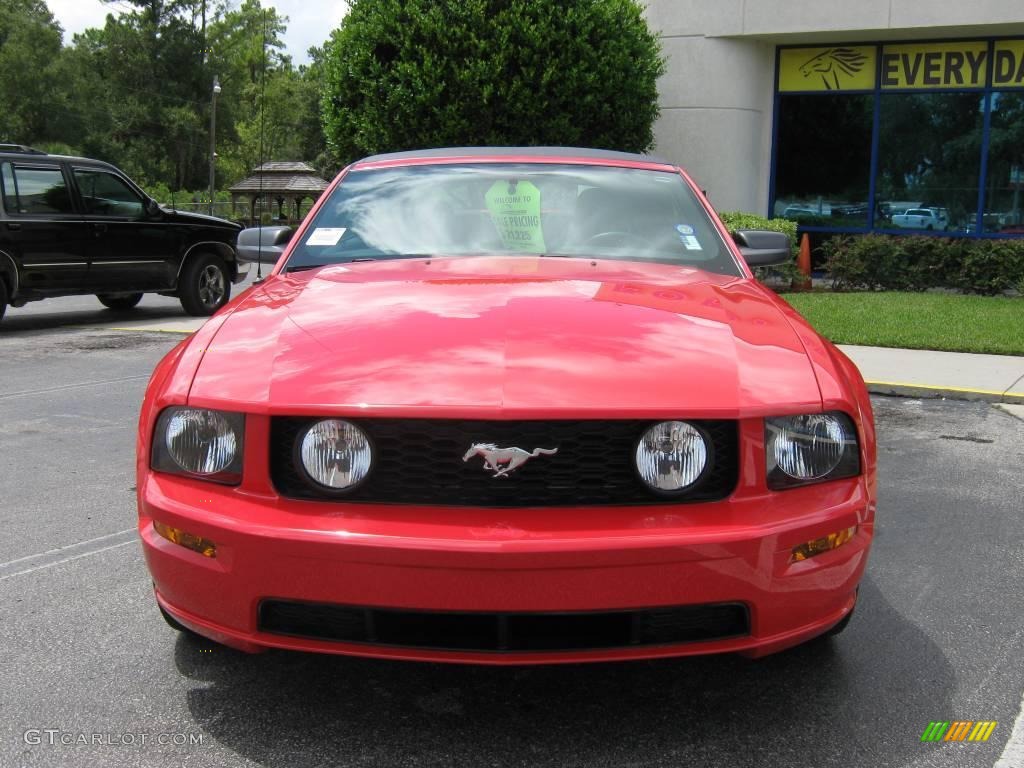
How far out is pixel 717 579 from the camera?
2352 mm

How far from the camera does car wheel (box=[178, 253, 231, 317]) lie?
1274 centimetres

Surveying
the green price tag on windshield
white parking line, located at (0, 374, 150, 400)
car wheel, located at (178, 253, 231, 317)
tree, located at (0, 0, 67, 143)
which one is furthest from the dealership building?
tree, located at (0, 0, 67, 143)

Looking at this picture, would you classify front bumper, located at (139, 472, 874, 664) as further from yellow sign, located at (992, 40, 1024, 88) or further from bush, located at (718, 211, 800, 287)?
yellow sign, located at (992, 40, 1024, 88)

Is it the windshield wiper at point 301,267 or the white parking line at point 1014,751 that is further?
the windshield wiper at point 301,267

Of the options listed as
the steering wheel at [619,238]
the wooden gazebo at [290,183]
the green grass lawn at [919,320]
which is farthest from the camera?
the wooden gazebo at [290,183]

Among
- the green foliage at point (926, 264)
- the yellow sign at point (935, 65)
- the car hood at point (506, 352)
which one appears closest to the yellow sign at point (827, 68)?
the yellow sign at point (935, 65)

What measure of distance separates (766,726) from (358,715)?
1046 millimetres

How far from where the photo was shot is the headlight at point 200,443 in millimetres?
2537

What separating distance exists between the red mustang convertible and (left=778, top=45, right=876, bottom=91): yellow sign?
16.0 meters

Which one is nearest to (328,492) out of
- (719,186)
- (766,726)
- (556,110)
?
(766,726)

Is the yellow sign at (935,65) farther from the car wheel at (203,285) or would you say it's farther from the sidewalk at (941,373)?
the car wheel at (203,285)

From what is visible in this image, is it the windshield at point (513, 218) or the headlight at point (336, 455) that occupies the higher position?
the windshield at point (513, 218)

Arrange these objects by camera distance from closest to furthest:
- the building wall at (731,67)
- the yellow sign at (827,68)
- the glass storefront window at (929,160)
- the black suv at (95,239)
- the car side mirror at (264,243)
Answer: the car side mirror at (264,243) < the black suv at (95,239) < the building wall at (731,67) < the glass storefront window at (929,160) < the yellow sign at (827,68)

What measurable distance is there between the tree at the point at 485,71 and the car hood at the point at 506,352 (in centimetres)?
1174
